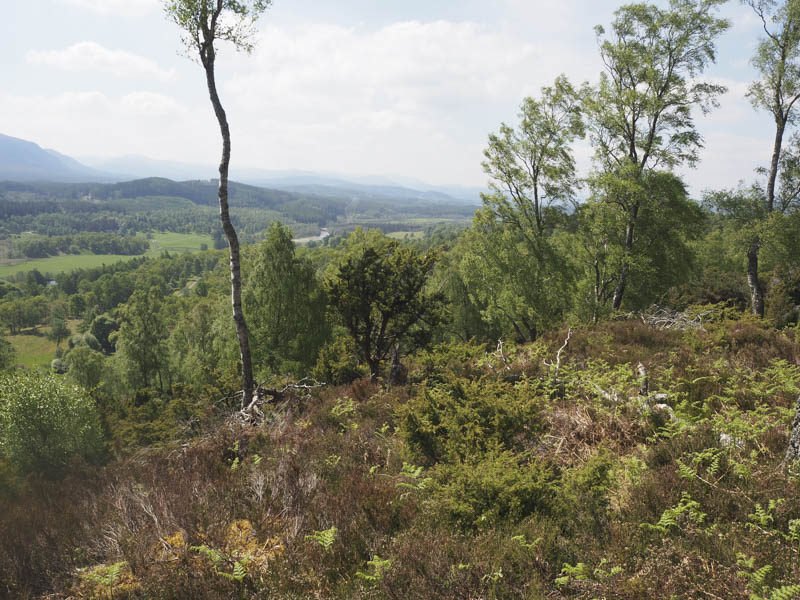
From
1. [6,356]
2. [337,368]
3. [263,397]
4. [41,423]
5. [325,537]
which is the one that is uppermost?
[325,537]

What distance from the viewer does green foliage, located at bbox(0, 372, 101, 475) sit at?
12609mm

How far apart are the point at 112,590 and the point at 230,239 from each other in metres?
7.64

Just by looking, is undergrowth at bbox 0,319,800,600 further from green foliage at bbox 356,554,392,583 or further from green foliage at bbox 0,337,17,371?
green foliage at bbox 0,337,17,371

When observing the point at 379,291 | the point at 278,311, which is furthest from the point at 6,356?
the point at 379,291

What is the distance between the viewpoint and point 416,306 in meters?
11.9

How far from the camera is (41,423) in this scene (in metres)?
13.7

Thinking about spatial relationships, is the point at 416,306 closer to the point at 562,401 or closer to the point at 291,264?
the point at 562,401

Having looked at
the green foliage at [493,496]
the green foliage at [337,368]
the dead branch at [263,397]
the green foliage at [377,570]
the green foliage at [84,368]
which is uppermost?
the green foliage at [493,496]

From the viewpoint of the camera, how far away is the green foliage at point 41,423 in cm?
1261

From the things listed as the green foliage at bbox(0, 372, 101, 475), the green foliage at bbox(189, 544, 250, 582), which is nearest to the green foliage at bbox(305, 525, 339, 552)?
the green foliage at bbox(189, 544, 250, 582)

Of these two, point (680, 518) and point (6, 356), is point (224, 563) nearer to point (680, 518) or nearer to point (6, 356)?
point (680, 518)

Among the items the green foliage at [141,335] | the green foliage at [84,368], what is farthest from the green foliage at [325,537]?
the green foliage at [84,368]

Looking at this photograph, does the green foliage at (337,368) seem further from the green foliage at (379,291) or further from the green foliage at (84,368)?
the green foliage at (84,368)

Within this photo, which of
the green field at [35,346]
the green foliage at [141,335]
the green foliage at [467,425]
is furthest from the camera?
the green field at [35,346]
